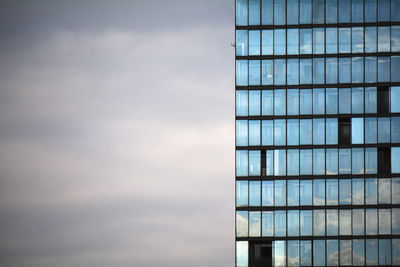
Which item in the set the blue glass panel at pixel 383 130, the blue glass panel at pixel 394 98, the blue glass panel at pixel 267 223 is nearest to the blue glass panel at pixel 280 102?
the blue glass panel at pixel 383 130

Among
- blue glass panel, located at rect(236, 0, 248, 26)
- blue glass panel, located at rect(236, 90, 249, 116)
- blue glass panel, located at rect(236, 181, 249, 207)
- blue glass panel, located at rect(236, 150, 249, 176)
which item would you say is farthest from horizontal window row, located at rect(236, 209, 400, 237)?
blue glass panel, located at rect(236, 0, 248, 26)

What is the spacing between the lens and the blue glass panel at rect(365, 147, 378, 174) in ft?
270

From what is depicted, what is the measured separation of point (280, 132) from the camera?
82250 mm

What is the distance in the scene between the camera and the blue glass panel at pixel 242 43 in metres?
82.3

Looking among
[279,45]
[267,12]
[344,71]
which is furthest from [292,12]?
[344,71]

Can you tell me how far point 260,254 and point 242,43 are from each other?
28.1 metres

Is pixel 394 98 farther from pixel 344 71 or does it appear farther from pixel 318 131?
pixel 318 131

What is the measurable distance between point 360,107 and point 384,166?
8.56 m

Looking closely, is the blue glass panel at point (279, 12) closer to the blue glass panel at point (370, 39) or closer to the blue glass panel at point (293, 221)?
the blue glass panel at point (370, 39)

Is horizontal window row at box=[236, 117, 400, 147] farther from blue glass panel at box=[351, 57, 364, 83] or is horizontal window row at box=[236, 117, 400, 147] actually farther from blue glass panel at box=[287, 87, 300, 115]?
blue glass panel at box=[351, 57, 364, 83]

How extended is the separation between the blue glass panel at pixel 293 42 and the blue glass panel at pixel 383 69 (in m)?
11.3

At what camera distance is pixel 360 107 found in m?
82.7

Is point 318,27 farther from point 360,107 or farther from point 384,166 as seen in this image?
point 384,166

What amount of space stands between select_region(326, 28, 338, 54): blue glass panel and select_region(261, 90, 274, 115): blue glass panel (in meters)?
9.74
